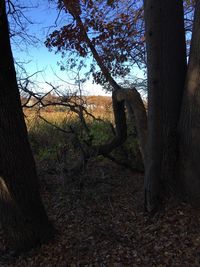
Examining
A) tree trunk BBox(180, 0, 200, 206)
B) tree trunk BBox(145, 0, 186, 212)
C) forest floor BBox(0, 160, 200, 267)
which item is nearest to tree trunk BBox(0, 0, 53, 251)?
forest floor BBox(0, 160, 200, 267)

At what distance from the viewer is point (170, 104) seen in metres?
4.59

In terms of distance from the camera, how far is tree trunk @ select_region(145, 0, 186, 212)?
4.19m

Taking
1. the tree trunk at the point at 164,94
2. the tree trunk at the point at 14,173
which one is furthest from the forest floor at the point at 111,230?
the tree trunk at the point at 164,94

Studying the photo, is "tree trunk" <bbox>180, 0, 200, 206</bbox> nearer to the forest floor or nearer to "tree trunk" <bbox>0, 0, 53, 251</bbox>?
the forest floor

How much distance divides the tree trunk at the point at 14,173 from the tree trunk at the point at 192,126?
206 cm

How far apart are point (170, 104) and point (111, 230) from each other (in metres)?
1.93

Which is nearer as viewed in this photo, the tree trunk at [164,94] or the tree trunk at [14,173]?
the tree trunk at [14,173]

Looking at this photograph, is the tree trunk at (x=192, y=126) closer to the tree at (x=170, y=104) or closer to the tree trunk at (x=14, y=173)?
the tree at (x=170, y=104)

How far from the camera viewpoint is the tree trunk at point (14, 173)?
12.3ft

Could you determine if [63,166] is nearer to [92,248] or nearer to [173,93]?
[92,248]

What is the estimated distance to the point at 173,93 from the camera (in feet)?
15.0

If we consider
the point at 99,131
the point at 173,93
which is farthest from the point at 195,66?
the point at 99,131

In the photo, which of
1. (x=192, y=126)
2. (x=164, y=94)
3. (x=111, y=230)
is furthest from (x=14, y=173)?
(x=192, y=126)

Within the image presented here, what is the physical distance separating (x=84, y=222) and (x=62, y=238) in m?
0.45
